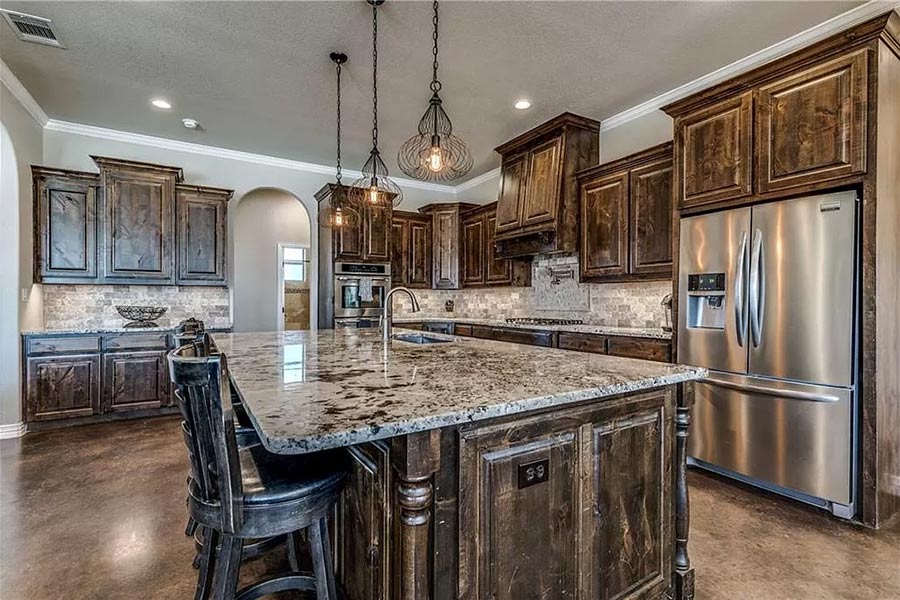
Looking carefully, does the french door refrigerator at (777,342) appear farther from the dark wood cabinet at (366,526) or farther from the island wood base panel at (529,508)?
the dark wood cabinet at (366,526)

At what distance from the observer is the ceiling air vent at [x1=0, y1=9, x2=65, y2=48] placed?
8.92 feet

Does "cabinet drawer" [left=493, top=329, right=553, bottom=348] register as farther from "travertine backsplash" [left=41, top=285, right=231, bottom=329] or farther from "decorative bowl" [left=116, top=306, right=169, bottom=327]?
"decorative bowl" [left=116, top=306, right=169, bottom=327]

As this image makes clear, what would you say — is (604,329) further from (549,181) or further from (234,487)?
(234,487)

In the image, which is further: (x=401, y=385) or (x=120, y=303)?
(x=120, y=303)

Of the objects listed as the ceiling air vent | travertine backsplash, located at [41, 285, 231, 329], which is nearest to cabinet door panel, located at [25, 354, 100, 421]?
travertine backsplash, located at [41, 285, 231, 329]

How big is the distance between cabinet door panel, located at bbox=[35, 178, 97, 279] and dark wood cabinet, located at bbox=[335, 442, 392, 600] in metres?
4.37

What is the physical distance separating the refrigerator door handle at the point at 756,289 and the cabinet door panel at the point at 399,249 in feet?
13.6

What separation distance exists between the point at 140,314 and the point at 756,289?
5.47 m

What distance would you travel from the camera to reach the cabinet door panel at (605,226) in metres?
3.73

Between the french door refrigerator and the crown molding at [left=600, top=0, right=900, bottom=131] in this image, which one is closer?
the french door refrigerator

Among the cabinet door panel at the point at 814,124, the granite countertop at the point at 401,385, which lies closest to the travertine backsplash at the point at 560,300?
the cabinet door panel at the point at 814,124

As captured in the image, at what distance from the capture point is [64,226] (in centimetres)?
418

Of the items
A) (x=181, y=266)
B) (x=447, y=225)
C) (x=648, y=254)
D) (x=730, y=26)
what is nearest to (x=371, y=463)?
(x=648, y=254)

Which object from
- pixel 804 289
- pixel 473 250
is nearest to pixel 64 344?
pixel 473 250
